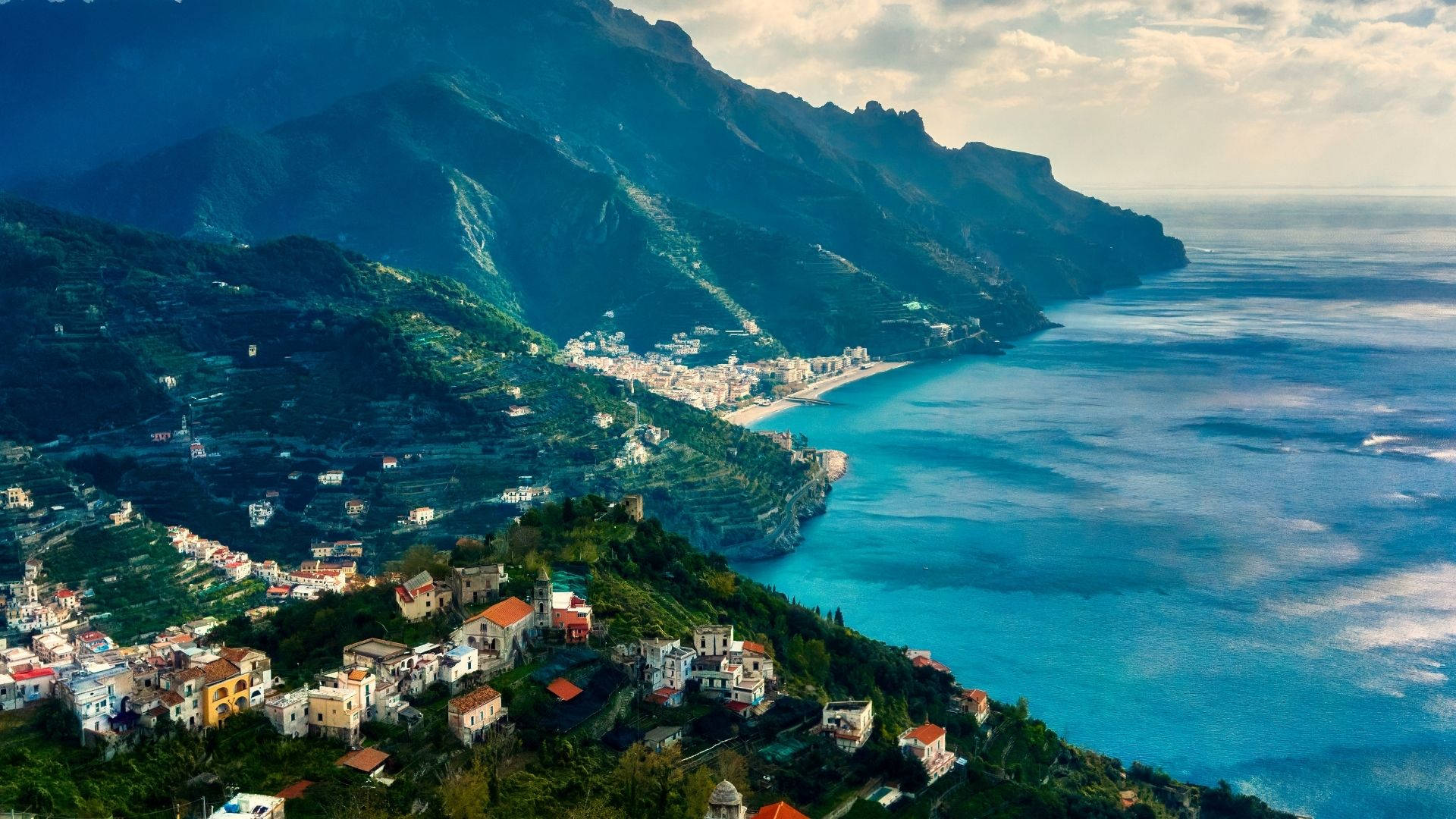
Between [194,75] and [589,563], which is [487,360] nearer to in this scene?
[589,563]

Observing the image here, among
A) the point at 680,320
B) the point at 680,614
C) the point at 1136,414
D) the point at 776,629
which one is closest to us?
the point at 680,614

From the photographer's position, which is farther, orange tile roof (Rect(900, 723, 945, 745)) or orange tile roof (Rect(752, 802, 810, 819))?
orange tile roof (Rect(900, 723, 945, 745))

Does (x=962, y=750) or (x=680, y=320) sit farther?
(x=680, y=320)

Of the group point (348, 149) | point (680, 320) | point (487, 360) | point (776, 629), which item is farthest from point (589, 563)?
point (348, 149)

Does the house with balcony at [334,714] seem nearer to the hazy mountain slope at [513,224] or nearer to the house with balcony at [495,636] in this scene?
the house with balcony at [495,636]

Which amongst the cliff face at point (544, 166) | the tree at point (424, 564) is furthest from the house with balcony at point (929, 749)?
the cliff face at point (544, 166)

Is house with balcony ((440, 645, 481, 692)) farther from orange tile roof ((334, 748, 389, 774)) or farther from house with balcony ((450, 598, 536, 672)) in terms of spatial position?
orange tile roof ((334, 748, 389, 774))

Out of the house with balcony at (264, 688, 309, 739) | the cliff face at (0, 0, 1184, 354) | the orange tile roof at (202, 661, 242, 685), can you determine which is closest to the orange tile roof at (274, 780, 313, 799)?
the house with balcony at (264, 688, 309, 739)
